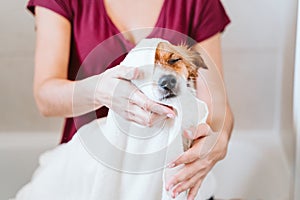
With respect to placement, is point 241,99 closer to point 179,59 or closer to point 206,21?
point 206,21

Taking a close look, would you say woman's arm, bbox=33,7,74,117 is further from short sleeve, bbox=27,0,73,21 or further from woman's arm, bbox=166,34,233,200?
woman's arm, bbox=166,34,233,200

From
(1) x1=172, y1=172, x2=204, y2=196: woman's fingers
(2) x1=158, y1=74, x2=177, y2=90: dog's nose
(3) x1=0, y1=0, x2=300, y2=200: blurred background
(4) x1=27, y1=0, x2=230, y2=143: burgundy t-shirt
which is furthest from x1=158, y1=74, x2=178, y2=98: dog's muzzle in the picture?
(3) x1=0, y1=0, x2=300, y2=200: blurred background

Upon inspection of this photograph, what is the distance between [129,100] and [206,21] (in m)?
0.36

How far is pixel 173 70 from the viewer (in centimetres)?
67

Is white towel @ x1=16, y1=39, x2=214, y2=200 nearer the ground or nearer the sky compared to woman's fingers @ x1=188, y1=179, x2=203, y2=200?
nearer the sky

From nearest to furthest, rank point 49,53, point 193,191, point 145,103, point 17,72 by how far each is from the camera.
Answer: point 145,103, point 193,191, point 49,53, point 17,72

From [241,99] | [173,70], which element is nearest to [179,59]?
[173,70]

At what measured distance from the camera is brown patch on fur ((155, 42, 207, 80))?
67 centimetres

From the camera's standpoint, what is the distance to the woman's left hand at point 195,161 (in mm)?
705

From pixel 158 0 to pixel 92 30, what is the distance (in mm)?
120

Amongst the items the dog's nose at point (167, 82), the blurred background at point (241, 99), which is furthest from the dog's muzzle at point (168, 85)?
the blurred background at point (241, 99)

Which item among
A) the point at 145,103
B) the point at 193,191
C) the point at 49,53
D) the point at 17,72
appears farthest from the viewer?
the point at 17,72

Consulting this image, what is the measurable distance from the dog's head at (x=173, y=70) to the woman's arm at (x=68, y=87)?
0.07 feet

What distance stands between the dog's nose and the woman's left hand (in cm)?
6
